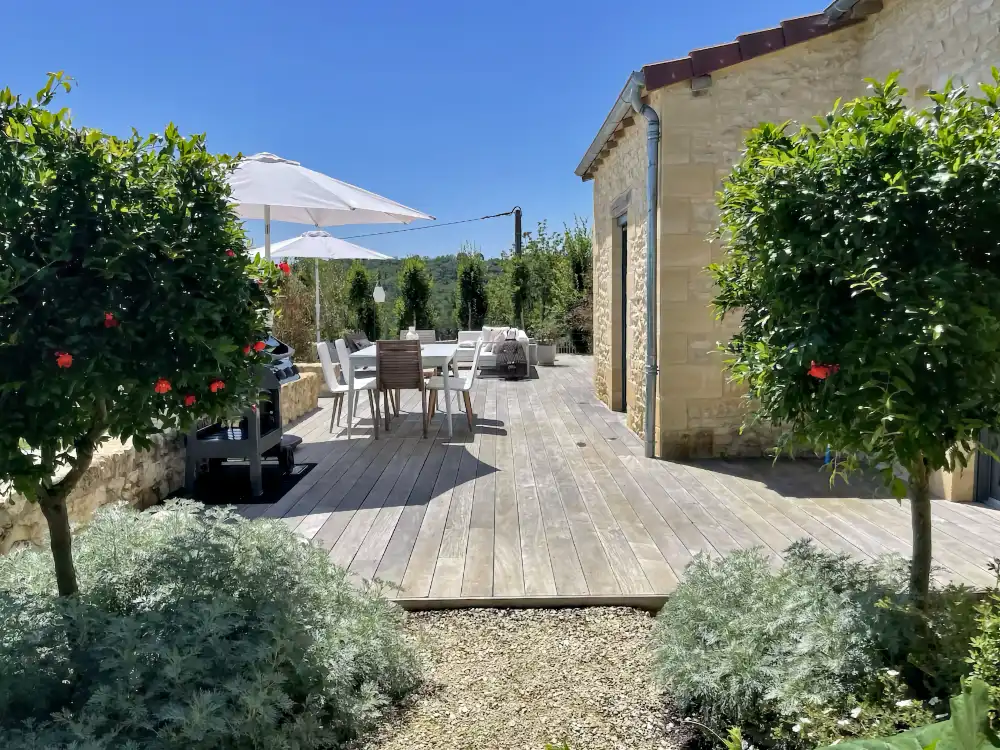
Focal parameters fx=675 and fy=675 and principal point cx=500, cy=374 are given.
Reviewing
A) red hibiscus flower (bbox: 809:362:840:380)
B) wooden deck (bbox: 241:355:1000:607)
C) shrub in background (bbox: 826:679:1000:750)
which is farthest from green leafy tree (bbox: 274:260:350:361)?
shrub in background (bbox: 826:679:1000:750)

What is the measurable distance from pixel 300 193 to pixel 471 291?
12.1 m

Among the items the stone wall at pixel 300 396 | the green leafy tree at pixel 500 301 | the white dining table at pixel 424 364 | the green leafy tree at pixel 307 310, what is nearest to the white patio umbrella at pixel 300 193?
the white dining table at pixel 424 364

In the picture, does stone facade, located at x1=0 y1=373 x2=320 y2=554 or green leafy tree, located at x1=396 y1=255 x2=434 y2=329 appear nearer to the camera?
stone facade, located at x1=0 y1=373 x2=320 y2=554

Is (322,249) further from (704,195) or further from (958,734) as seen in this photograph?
(958,734)

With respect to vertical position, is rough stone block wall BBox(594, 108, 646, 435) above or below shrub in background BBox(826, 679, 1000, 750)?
above

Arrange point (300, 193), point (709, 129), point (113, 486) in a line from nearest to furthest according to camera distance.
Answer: point (113, 486) → point (709, 129) → point (300, 193)

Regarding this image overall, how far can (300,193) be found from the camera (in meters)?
5.45

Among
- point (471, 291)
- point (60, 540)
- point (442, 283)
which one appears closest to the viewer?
point (60, 540)

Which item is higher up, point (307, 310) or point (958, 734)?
point (307, 310)

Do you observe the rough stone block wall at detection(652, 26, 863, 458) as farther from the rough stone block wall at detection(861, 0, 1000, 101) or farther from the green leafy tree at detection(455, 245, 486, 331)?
the green leafy tree at detection(455, 245, 486, 331)

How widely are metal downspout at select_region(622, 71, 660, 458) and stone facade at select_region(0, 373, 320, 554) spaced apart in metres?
3.60

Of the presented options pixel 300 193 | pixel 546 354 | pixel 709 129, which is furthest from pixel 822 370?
pixel 546 354

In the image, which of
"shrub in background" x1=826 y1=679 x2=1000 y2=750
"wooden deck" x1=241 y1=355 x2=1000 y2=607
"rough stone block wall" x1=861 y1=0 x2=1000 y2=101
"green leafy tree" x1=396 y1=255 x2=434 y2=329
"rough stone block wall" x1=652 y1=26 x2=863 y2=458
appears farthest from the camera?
"green leafy tree" x1=396 y1=255 x2=434 y2=329

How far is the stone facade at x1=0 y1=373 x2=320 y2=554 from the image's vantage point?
2971 millimetres
